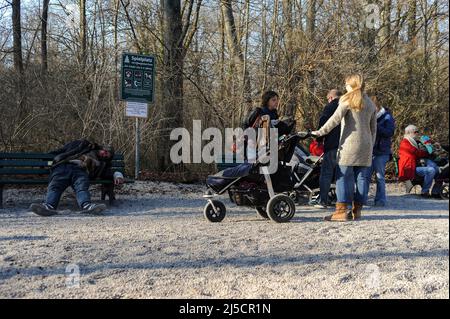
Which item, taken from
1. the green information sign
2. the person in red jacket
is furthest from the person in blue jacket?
the green information sign

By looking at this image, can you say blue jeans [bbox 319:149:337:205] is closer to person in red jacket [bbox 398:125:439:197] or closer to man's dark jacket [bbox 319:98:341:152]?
man's dark jacket [bbox 319:98:341:152]

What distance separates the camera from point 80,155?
7492mm

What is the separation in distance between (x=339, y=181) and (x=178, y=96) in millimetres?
6155

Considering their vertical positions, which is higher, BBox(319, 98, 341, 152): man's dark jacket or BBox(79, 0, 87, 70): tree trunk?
BBox(79, 0, 87, 70): tree trunk

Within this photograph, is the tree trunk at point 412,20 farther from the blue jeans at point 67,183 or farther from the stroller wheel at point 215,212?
the blue jeans at point 67,183

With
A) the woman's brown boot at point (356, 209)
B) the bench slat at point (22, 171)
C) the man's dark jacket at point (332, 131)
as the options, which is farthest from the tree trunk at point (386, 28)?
the bench slat at point (22, 171)

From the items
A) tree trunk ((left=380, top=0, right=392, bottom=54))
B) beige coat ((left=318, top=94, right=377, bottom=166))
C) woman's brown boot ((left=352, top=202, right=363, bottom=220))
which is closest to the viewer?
beige coat ((left=318, top=94, right=377, bottom=166))

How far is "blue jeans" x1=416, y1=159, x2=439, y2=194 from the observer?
970 cm

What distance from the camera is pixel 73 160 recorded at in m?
7.40

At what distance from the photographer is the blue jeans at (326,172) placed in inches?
297

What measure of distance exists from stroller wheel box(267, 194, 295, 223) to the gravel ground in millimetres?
217

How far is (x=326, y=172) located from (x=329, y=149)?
1.19 feet
